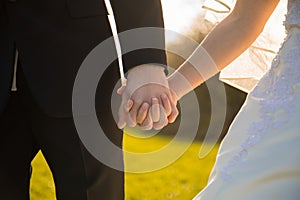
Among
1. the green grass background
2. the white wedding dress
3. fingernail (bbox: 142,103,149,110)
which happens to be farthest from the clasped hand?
the green grass background

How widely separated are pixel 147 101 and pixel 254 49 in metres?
0.45

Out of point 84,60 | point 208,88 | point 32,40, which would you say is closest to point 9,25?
point 32,40

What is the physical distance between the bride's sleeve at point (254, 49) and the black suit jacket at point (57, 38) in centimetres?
30

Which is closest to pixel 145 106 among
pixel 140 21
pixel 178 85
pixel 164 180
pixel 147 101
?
pixel 147 101

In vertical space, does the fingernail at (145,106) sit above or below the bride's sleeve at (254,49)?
below

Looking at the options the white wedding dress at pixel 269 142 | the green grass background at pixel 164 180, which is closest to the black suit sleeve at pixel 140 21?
the white wedding dress at pixel 269 142

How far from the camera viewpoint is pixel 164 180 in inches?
180

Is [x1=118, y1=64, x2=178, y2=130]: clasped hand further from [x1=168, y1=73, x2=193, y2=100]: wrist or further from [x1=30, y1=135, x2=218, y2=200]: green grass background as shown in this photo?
[x1=30, y1=135, x2=218, y2=200]: green grass background

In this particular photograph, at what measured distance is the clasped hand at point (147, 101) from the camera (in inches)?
71.3

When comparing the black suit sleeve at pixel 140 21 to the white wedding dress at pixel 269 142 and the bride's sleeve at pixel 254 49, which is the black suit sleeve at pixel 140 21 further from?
the white wedding dress at pixel 269 142

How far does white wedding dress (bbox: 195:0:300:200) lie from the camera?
53.1 inches

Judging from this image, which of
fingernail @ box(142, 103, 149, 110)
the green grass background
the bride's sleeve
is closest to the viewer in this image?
fingernail @ box(142, 103, 149, 110)

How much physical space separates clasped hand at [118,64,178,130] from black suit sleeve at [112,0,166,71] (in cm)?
4

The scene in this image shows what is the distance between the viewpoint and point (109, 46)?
188cm
